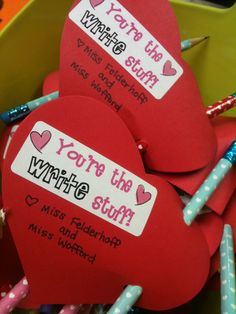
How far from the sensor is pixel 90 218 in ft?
1.39

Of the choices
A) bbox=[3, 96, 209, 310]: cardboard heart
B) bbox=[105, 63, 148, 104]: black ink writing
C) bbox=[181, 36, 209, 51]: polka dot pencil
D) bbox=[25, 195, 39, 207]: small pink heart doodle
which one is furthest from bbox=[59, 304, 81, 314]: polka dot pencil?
bbox=[181, 36, 209, 51]: polka dot pencil

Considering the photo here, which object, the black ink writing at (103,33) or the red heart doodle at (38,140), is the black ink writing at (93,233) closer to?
the red heart doodle at (38,140)

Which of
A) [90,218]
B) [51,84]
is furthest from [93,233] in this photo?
[51,84]

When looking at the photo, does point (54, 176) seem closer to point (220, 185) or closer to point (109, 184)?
point (109, 184)

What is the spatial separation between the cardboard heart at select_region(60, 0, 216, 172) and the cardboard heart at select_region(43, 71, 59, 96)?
100mm

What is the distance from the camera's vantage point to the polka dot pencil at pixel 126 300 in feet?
1.34

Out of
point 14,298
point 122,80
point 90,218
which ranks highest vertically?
point 122,80

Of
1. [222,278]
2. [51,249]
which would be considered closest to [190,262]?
[222,278]

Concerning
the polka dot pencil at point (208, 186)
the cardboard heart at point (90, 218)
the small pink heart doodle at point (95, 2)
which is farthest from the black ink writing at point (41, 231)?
the small pink heart doodle at point (95, 2)

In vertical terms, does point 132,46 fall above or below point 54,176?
above

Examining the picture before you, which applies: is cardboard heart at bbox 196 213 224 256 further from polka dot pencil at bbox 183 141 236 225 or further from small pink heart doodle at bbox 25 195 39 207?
small pink heart doodle at bbox 25 195 39 207

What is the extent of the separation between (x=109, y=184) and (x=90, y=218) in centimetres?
4

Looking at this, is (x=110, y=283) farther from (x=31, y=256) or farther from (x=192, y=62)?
(x=192, y=62)

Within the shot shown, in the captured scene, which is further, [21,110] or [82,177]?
[21,110]
